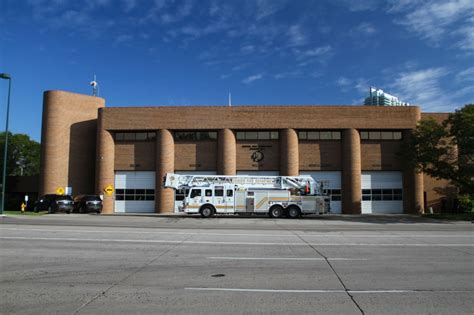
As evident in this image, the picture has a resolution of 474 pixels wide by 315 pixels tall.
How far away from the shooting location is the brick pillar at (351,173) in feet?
131

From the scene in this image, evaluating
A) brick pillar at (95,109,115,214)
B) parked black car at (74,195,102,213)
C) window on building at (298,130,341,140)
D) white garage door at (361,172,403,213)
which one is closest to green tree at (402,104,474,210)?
white garage door at (361,172,403,213)

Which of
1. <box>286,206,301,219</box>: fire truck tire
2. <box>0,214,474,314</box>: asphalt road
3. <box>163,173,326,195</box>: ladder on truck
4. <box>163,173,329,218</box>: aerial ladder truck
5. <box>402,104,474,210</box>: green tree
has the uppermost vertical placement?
<box>402,104,474,210</box>: green tree

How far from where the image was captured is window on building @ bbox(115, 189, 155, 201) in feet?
140

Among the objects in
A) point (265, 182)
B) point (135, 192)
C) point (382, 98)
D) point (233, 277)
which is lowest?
point (233, 277)

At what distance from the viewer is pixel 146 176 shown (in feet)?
140

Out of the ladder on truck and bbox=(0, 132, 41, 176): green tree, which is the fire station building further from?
bbox=(0, 132, 41, 176): green tree

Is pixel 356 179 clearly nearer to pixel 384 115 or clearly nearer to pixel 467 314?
pixel 384 115

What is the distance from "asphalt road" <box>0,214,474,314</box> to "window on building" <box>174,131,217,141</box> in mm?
28397

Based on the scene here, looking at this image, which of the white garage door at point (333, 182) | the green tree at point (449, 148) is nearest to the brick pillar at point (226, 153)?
the white garage door at point (333, 182)

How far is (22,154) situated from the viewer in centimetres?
7631

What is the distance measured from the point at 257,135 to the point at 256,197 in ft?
39.3

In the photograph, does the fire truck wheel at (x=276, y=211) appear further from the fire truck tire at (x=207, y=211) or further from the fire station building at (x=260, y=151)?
the fire station building at (x=260, y=151)

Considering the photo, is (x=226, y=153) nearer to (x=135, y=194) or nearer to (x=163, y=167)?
(x=163, y=167)

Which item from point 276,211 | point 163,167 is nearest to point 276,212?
point 276,211
